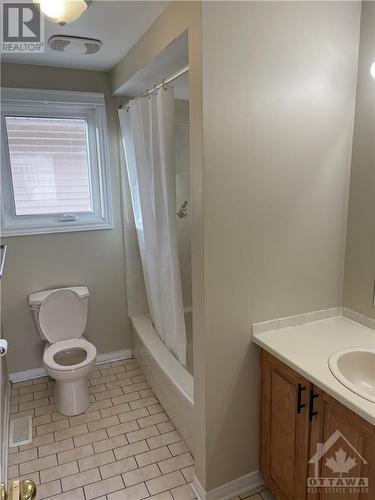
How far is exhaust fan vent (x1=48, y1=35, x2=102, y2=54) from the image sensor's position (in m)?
2.17

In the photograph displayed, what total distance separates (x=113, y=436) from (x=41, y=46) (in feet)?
8.25

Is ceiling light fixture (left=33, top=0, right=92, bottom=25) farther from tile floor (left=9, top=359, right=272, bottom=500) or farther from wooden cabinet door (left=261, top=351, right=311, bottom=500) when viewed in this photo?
tile floor (left=9, top=359, right=272, bottom=500)

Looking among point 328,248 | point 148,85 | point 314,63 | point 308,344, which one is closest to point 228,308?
point 308,344

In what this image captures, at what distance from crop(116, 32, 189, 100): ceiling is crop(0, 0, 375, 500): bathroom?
0.02 m

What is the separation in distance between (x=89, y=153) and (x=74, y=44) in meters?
0.94

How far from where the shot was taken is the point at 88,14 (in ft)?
6.17

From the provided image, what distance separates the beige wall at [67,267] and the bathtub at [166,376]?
0.90 ft

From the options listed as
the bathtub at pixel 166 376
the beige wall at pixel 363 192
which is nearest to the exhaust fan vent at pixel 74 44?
the beige wall at pixel 363 192

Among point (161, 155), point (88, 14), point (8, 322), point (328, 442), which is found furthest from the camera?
point (8, 322)

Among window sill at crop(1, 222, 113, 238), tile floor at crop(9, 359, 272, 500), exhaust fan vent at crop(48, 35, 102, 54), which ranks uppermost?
exhaust fan vent at crop(48, 35, 102, 54)

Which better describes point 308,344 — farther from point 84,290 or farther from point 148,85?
point 148,85

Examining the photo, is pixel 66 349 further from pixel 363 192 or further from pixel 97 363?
pixel 363 192

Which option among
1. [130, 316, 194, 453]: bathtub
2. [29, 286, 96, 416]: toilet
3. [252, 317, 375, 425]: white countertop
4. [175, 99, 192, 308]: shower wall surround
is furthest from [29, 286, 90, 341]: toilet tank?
[252, 317, 375, 425]: white countertop

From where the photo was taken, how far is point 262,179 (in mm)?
1730
